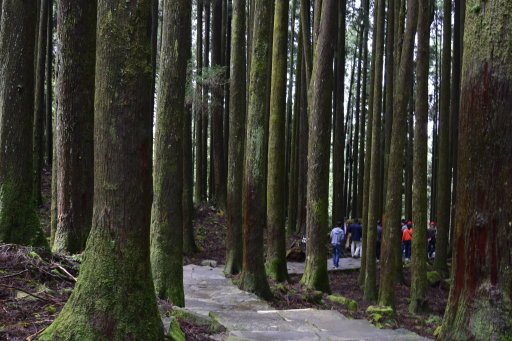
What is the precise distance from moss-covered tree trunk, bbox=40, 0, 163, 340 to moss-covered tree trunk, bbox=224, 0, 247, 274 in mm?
7916

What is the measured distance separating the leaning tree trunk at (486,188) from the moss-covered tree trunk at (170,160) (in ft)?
15.3

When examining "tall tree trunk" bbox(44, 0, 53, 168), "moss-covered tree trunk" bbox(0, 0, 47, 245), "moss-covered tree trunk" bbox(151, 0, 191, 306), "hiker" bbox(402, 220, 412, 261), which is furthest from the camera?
"tall tree trunk" bbox(44, 0, 53, 168)

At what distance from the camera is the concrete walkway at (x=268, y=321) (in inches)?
277

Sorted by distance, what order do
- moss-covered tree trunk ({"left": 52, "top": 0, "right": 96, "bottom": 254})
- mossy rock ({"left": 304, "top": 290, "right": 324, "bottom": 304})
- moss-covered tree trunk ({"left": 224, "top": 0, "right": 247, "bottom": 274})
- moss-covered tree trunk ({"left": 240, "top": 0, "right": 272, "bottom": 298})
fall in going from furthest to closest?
moss-covered tree trunk ({"left": 224, "top": 0, "right": 247, "bottom": 274}) < mossy rock ({"left": 304, "top": 290, "right": 324, "bottom": 304}) < moss-covered tree trunk ({"left": 240, "top": 0, "right": 272, "bottom": 298}) < moss-covered tree trunk ({"left": 52, "top": 0, "right": 96, "bottom": 254})

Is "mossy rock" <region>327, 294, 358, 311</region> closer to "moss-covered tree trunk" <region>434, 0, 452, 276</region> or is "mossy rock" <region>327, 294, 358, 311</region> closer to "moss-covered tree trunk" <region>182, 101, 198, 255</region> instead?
"moss-covered tree trunk" <region>434, 0, 452, 276</region>

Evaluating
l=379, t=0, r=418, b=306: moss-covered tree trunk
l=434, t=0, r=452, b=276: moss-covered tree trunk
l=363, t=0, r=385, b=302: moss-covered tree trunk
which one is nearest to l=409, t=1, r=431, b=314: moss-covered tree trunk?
l=379, t=0, r=418, b=306: moss-covered tree trunk

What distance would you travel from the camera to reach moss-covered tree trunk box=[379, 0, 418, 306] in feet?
37.4

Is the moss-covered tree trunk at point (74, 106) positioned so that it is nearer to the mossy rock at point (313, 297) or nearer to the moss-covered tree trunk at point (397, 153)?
the mossy rock at point (313, 297)

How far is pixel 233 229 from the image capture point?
1303 centimetres

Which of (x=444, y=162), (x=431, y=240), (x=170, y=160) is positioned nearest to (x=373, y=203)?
(x=444, y=162)

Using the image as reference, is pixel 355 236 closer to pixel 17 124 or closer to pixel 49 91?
pixel 49 91

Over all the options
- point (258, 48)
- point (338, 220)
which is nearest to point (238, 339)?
point (258, 48)

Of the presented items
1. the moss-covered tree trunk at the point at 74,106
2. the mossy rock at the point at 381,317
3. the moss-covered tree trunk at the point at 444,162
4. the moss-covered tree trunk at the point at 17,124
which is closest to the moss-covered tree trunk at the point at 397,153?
the mossy rock at the point at 381,317

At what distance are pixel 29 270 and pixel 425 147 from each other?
893 cm
